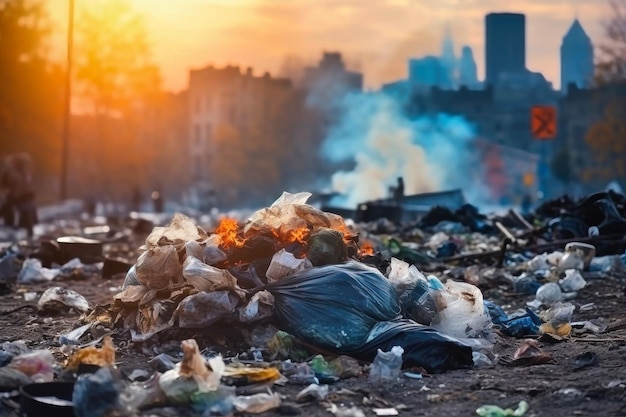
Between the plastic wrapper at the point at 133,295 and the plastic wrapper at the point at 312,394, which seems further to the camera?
the plastic wrapper at the point at 133,295

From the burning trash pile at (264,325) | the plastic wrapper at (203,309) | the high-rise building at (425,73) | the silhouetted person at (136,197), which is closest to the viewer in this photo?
the burning trash pile at (264,325)

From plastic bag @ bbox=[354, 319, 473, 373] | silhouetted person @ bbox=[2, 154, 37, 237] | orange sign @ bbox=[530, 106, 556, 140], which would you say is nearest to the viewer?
plastic bag @ bbox=[354, 319, 473, 373]

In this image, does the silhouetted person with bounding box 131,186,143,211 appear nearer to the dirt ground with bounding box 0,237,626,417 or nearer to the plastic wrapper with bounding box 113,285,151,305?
the dirt ground with bounding box 0,237,626,417

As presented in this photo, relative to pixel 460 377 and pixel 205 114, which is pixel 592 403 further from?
pixel 205 114

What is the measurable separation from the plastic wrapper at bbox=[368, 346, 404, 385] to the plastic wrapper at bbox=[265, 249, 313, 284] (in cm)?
113

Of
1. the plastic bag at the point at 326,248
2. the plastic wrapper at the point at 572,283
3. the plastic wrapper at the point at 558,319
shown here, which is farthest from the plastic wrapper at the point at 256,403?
the plastic wrapper at the point at 572,283

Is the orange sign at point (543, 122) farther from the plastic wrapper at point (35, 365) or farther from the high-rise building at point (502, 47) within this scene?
the high-rise building at point (502, 47)

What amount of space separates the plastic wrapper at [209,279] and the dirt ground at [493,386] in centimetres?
30

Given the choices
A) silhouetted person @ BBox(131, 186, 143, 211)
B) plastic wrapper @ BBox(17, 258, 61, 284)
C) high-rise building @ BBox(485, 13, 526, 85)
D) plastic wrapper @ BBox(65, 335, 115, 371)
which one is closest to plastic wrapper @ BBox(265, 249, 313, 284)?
plastic wrapper @ BBox(65, 335, 115, 371)

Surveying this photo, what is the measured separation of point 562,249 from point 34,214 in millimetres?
10904

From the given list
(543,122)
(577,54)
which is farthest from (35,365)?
(577,54)

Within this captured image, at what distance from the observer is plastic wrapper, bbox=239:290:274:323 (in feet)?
20.0

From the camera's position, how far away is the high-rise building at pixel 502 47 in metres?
56.5

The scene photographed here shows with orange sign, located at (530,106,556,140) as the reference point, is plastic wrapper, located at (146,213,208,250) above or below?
below
